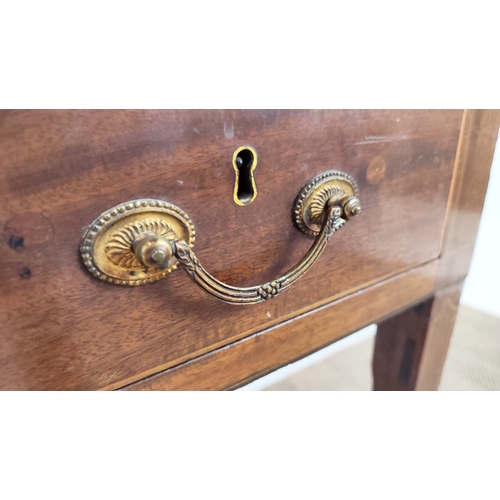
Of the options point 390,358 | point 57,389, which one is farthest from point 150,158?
point 390,358

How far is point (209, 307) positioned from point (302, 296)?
0.31 ft

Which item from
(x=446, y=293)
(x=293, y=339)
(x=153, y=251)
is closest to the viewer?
(x=153, y=251)

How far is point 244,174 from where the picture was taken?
30 cm

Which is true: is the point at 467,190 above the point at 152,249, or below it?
above

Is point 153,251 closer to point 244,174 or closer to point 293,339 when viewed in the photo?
point 244,174

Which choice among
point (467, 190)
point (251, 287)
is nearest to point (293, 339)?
point (251, 287)

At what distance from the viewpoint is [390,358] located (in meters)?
0.62

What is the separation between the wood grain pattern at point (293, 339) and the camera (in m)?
0.33

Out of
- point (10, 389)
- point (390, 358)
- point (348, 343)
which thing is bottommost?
point (10, 389)

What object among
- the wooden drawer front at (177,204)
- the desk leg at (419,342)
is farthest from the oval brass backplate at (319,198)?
the desk leg at (419,342)

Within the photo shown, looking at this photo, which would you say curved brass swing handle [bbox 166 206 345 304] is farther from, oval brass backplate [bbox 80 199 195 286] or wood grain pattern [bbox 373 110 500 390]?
wood grain pattern [bbox 373 110 500 390]

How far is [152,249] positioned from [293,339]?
190 millimetres

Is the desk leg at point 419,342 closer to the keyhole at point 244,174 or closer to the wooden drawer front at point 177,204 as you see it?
the wooden drawer front at point 177,204

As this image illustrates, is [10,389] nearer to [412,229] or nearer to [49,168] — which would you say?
[49,168]
